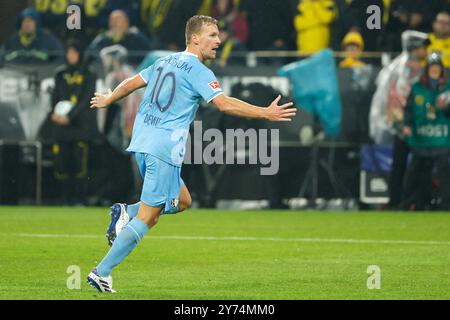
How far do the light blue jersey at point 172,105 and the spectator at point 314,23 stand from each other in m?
10.7

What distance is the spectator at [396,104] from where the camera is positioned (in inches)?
759

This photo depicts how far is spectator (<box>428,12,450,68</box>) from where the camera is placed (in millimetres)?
19578

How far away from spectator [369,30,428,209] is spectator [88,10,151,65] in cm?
376

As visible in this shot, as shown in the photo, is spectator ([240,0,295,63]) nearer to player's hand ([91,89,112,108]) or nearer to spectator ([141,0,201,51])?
spectator ([141,0,201,51])

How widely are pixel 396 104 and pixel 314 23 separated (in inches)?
78.2

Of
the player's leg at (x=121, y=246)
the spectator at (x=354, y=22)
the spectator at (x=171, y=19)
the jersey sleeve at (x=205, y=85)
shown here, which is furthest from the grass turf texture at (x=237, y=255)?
the spectator at (x=171, y=19)

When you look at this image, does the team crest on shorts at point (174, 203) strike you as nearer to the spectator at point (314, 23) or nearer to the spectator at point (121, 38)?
the spectator at point (121, 38)

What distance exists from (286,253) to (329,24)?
7.88 metres

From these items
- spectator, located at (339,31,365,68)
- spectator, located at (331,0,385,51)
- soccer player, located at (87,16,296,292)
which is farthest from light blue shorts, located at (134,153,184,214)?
spectator, located at (331,0,385,51)

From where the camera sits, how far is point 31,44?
20422 mm

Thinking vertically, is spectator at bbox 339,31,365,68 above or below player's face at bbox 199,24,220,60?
below

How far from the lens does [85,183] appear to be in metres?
20.1

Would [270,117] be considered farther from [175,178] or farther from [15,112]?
[15,112]
